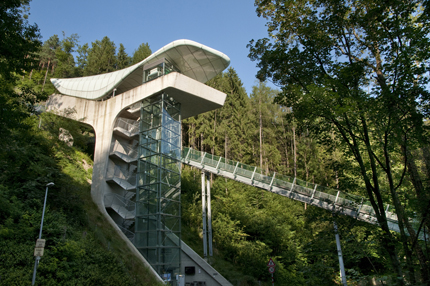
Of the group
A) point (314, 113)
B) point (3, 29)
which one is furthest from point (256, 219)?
point (3, 29)

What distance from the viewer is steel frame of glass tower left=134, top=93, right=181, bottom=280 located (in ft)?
58.1

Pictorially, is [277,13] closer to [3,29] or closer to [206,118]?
[3,29]

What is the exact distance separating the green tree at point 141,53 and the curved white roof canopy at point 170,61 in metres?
19.1

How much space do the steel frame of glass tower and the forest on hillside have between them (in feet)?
6.78

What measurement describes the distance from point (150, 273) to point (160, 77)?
12198 millimetres

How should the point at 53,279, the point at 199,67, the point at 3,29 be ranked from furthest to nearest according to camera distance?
the point at 199,67 → the point at 53,279 → the point at 3,29

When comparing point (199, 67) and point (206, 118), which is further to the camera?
point (206, 118)

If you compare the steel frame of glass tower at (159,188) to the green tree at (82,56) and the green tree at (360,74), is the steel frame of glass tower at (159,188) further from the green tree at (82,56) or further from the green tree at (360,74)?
the green tree at (82,56)

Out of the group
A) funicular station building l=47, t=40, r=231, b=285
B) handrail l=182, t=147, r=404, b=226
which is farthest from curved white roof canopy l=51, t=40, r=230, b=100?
handrail l=182, t=147, r=404, b=226

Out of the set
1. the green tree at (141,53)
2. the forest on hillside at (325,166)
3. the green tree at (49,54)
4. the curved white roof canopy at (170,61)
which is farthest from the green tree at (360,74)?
the green tree at (49,54)

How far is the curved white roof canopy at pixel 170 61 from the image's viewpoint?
21234 millimetres

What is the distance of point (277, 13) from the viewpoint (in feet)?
36.3

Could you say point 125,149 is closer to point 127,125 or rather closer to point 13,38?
point 127,125

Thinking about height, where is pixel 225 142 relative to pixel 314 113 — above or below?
above
